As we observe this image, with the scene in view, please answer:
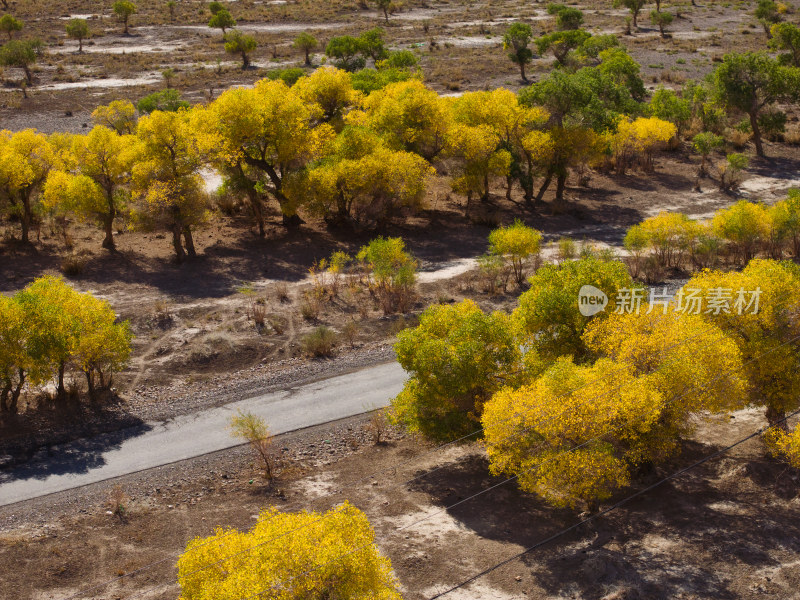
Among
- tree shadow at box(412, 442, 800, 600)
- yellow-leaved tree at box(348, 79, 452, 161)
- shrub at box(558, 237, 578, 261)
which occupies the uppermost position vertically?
yellow-leaved tree at box(348, 79, 452, 161)

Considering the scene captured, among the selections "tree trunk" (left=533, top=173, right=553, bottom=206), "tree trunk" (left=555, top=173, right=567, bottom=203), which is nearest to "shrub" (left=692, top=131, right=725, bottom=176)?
"tree trunk" (left=555, top=173, right=567, bottom=203)

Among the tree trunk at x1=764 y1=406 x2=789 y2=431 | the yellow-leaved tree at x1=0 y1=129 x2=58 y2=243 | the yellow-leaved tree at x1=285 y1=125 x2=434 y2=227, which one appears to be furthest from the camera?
the yellow-leaved tree at x1=285 y1=125 x2=434 y2=227

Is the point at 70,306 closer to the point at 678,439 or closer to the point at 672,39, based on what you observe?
the point at 678,439

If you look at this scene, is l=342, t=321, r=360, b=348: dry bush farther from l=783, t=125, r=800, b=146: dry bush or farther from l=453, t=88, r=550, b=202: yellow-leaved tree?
l=783, t=125, r=800, b=146: dry bush

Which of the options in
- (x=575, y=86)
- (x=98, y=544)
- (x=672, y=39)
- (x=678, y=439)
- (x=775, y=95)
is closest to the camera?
(x=98, y=544)

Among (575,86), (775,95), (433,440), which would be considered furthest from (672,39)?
(433,440)

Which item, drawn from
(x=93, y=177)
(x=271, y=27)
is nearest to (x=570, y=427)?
(x=93, y=177)

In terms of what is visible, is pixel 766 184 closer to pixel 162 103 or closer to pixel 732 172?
pixel 732 172
